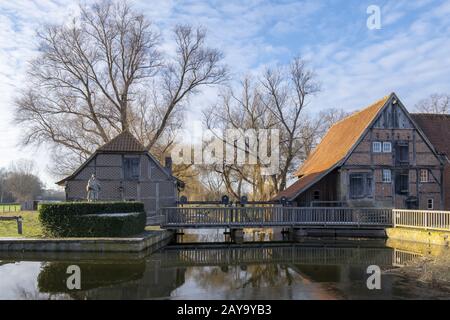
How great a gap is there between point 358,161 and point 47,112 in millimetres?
21113

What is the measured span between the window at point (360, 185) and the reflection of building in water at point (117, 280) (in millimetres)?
12695

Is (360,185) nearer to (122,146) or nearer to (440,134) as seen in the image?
(440,134)

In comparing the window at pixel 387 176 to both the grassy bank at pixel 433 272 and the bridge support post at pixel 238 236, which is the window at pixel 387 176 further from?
the grassy bank at pixel 433 272

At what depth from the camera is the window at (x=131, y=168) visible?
71.9 ft

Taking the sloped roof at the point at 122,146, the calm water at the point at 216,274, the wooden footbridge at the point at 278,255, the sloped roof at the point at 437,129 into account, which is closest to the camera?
the calm water at the point at 216,274

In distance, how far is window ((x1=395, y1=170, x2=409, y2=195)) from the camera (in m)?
22.5

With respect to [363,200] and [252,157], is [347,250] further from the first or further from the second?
[252,157]

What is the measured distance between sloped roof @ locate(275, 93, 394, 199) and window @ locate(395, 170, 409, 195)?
322 cm

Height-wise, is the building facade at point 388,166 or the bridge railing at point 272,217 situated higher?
the building facade at point 388,166

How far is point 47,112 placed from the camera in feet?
94.0

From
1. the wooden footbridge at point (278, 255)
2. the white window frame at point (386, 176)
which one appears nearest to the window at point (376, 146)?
the white window frame at point (386, 176)
